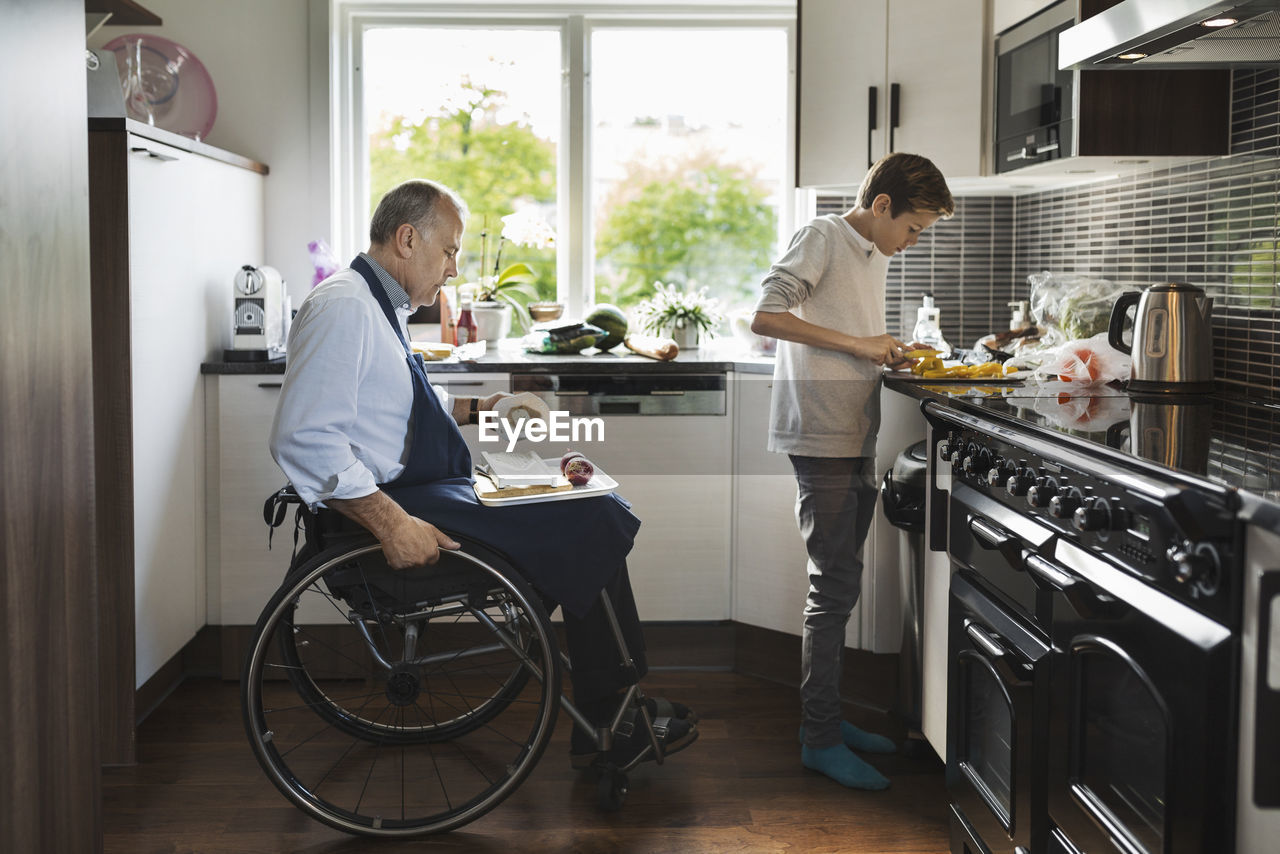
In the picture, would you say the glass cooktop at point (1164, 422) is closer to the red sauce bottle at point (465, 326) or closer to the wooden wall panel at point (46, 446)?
the wooden wall panel at point (46, 446)

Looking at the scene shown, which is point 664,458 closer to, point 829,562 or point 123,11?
point 829,562

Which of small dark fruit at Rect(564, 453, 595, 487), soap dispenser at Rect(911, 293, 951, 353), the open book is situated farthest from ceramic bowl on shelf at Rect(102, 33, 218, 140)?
soap dispenser at Rect(911, 293, 951, 353)

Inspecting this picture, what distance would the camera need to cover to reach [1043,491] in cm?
164

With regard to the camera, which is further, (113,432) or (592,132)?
(592,132)

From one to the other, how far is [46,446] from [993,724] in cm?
149

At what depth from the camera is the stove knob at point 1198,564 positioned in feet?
4.01

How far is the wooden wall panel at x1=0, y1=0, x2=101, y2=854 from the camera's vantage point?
122 centimetres

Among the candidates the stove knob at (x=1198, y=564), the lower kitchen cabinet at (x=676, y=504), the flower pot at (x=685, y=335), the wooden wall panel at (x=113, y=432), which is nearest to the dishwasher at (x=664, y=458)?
the lower kitchen cabinet at (x=676, y=504)

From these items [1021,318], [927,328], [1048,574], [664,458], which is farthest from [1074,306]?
[1048,574]

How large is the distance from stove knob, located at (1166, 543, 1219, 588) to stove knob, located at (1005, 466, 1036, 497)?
44cm

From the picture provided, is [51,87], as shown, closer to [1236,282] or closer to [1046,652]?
[1046,652]

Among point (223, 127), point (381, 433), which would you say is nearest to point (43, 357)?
point (381, 433)

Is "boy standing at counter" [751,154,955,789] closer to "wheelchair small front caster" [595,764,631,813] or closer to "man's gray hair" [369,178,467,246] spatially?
"wheelchair small front caster" [595,764,631,813]

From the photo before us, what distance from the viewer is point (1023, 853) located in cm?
178
